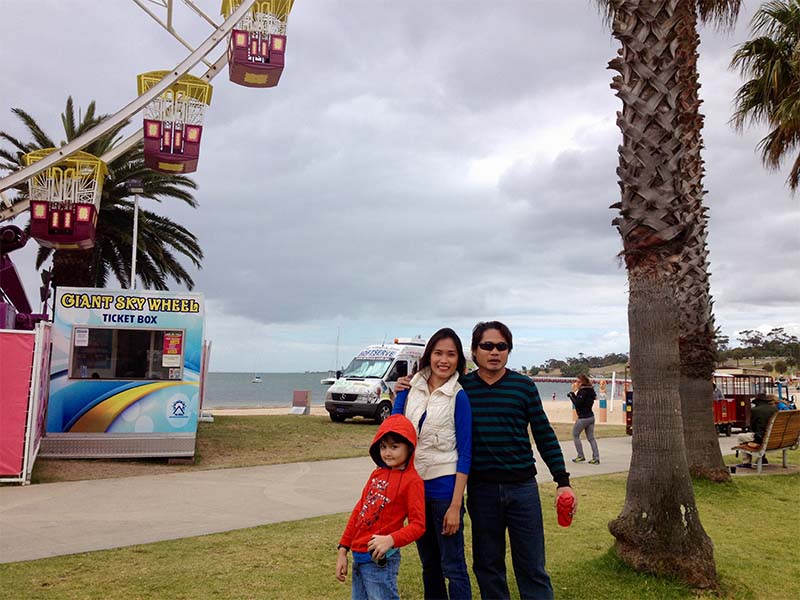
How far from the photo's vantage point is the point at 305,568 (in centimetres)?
571

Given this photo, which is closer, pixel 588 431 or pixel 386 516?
pixel 386 516

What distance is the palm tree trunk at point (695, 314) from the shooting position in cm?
990

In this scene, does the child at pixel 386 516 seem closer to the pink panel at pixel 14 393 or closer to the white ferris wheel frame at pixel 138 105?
the pink panel at pixel 14 393

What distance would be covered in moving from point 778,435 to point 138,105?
14232mm

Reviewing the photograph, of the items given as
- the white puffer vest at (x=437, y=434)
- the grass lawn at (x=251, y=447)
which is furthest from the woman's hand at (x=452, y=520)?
the grass lawn at (x=251, y=447)

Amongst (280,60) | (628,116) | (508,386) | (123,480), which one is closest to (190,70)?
(280,60)

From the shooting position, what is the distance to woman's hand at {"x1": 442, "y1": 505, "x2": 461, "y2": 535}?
12.3 ft

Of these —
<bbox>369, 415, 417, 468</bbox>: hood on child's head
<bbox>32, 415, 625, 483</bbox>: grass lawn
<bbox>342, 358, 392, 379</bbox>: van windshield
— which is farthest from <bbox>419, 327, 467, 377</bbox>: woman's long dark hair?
<bbox>342, 358, 392, 379</bbox>: van windshield

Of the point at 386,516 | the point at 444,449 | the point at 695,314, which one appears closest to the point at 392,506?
the point at 386,516

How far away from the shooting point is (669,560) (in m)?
5.33

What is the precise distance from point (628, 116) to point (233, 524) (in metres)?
5.78

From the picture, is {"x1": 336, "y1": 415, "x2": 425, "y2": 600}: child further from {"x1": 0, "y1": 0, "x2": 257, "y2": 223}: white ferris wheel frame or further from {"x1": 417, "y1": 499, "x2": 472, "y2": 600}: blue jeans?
{"x1": 0, "y1": 0, "x2": 257, "y2": 223}: white ferris wheel frame

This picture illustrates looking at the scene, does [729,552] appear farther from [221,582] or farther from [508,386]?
[221,582]

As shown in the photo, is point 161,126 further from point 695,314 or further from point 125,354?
point 695,314
